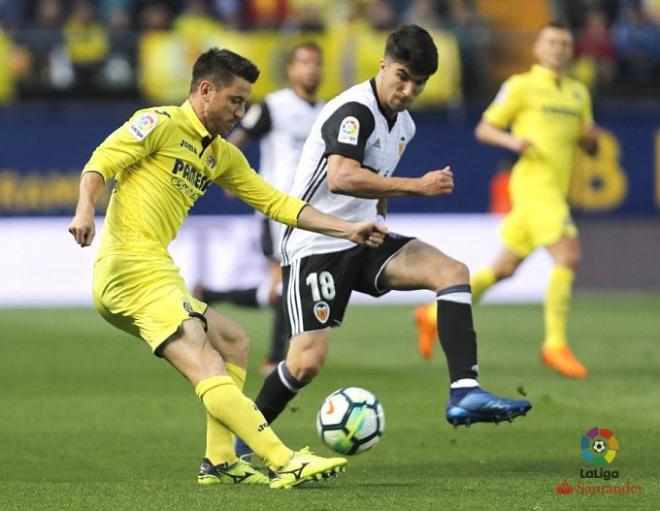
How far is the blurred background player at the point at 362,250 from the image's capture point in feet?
23.1

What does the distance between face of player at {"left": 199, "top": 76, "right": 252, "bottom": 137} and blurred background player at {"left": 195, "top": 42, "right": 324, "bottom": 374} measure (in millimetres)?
4027

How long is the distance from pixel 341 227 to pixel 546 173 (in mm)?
4755

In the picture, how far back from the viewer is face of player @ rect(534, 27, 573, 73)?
11086 mm

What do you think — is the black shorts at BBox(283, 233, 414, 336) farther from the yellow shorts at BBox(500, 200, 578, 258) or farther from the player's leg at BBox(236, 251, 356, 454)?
the yellow shorts at BBox(500, 200, 578, 258)

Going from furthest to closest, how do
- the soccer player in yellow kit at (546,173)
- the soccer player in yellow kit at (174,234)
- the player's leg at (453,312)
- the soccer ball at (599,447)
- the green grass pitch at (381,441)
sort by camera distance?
the soccer player in yellow kit at (546,173) < the soccer ball at (599,447) < the player's leg at (453,312) < the soccer player in yellow kit at (174,234) < the green grass pitch at (381,441)

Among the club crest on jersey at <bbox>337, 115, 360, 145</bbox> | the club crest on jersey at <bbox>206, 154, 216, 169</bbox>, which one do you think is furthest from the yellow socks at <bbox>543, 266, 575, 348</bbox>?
the club crest on jersey at <bbox>206, 154, 216, 169</bbox>

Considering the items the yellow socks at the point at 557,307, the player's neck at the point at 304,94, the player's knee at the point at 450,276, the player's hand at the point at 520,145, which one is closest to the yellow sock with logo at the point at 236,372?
the player's knee at the point at 450,276

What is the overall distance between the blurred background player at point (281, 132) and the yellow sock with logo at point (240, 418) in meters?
4.47

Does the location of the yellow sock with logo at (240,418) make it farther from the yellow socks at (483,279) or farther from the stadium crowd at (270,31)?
the stadium crowd at (270,31)

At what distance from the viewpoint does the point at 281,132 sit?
11.1 metres

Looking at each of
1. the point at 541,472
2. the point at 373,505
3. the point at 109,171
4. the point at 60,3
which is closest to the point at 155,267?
the point at 109,171

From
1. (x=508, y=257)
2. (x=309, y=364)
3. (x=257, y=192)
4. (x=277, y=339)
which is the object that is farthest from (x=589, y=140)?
(x=257, y=192)

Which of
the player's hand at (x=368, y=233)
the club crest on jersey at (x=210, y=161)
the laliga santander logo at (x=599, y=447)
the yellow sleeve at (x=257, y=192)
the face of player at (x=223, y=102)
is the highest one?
the face of player at (x=223, y=102)

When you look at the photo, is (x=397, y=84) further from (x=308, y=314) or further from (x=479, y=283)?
(x=479, y=283)
